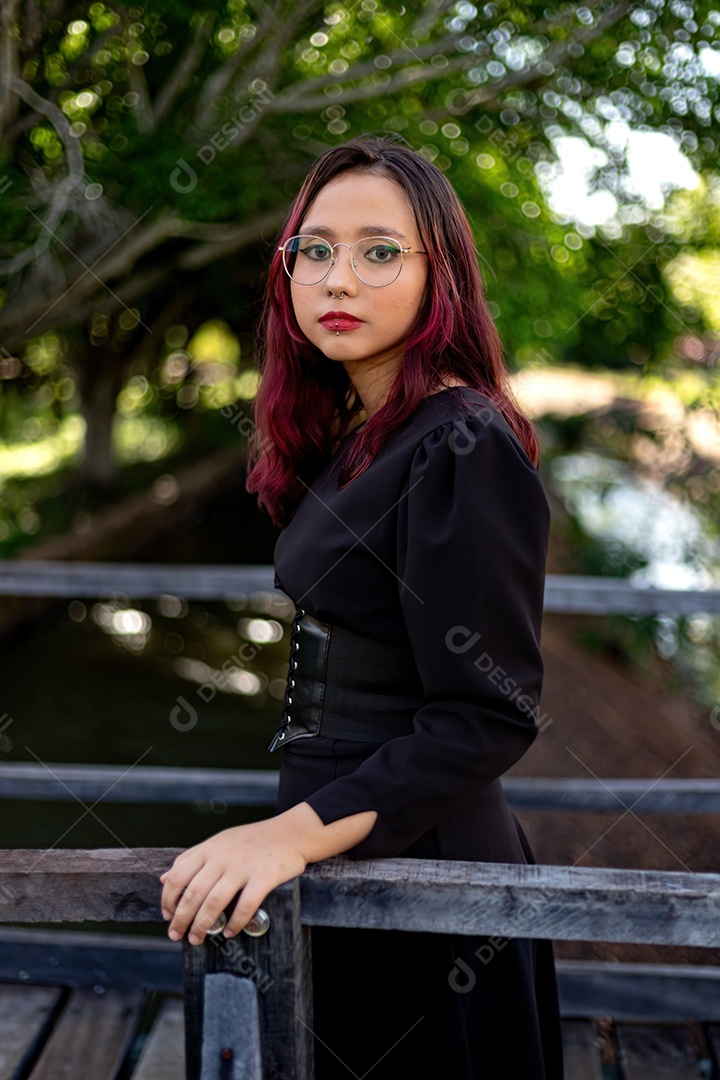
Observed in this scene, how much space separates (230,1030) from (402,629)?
1.63ft

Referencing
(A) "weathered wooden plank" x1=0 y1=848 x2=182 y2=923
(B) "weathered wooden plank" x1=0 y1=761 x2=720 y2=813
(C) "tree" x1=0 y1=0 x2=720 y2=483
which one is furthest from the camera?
(C) "tree" x1=0 y1=0 x2=720 y2=483


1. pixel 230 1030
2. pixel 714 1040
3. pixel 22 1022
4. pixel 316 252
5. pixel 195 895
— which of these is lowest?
pixel 230 1030

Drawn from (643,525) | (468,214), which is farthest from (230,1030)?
(643,525)

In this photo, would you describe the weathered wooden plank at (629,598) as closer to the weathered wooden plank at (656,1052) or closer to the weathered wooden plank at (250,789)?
the weathered wooden plank at (250,789)

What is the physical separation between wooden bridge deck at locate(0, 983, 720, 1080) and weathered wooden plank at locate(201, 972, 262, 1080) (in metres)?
1.30

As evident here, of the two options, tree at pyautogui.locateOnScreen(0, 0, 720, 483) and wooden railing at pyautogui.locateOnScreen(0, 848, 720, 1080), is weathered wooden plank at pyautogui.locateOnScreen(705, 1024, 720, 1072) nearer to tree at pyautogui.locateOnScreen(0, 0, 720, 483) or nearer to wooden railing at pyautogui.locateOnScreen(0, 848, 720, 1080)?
wooden railing at pyautogui.locateOnScreen(0, 848, 720, 1080)

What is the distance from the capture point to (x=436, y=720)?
1.17m

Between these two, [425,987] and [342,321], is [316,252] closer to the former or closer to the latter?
[342,321]

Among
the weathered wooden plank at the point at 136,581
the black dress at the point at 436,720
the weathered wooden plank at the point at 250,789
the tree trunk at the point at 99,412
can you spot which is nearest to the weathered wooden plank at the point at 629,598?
the weathered wooden plank at the point at 250,789

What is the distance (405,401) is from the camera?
1.33 m

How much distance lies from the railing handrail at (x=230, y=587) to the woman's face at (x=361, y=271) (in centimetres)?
154

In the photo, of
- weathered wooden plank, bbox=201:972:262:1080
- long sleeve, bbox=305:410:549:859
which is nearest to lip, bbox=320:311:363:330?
long sleeve, bbox=305:410:549:859

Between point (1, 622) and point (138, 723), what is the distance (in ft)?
5.31

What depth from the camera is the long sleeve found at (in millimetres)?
1161
